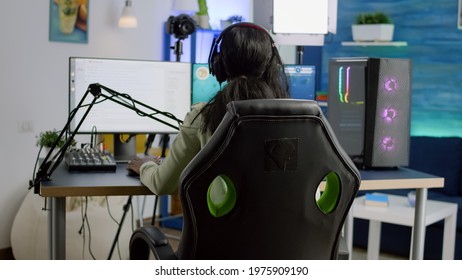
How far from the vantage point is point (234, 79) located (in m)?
2.01

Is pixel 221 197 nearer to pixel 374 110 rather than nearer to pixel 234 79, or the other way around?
pixel 234 79

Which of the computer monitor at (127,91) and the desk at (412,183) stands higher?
the computer monitor at (127,91)

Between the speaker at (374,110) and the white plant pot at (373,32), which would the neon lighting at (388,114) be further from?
the white plant pot at (373,32)

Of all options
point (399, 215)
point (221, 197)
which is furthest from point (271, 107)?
point (399, 215)

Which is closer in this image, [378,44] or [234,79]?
[234,79]

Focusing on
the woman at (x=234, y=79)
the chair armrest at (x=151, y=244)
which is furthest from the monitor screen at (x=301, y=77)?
the chair armrest at (x=151, y=244)

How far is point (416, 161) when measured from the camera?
15.4ft

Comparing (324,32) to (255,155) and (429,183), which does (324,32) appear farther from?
(255,155)

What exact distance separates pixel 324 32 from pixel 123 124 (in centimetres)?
111

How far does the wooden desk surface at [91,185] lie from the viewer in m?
2.24

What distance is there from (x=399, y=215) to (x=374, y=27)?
1.85 m

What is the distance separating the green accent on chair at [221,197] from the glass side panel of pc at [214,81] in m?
1.30

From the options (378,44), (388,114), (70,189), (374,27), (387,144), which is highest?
(374,27)
